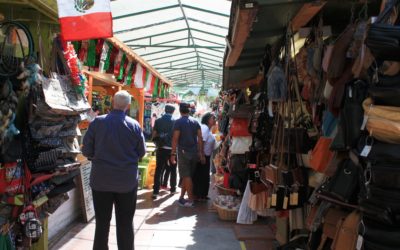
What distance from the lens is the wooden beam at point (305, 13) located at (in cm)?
323

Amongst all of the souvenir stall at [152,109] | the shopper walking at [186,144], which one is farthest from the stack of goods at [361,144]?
the souvenir stall at [152,109]

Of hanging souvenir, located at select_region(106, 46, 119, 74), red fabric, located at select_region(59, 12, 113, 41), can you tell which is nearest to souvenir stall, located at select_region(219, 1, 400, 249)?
red fabric, located at select_region(59, 12, 113, 41)

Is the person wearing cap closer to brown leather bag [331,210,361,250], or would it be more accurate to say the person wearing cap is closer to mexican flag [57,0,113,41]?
A: mexican flag [57,0,113,41]

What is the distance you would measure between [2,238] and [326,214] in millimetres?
2596

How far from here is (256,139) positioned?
5.37 metres

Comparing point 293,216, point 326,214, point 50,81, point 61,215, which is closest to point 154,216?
point 61,215

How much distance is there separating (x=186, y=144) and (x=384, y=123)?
5.60 metres

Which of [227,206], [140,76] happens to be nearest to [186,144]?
[227,206]

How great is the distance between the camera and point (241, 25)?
3.28 meters

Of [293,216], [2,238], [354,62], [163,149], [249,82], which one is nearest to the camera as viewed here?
[354,62]

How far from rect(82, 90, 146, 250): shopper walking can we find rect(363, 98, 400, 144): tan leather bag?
2647 mm

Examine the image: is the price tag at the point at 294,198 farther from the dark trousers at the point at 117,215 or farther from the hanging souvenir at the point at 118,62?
the hanging souvenir at the point at 118,62

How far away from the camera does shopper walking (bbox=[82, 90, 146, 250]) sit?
4223mm

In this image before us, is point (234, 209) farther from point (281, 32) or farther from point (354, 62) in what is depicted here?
point (354, 62)
